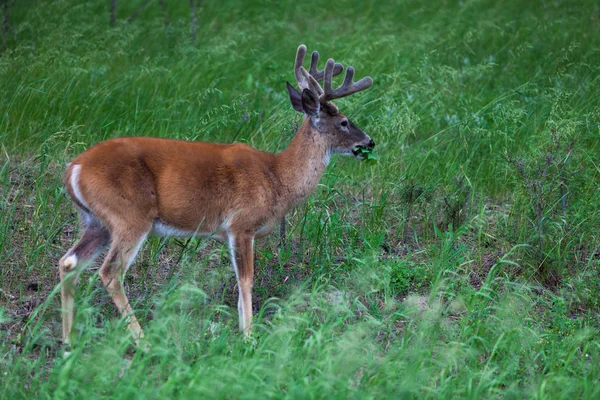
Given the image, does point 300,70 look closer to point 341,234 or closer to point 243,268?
point 341,234

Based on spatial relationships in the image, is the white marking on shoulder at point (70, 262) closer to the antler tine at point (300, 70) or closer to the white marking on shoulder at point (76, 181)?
the white marking on shoulder at point (76, 181)

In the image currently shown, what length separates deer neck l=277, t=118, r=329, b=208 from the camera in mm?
5781

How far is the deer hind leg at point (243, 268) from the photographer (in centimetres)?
533

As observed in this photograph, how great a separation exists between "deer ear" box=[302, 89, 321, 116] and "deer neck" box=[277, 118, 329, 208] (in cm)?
7

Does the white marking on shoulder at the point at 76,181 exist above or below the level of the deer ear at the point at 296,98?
below

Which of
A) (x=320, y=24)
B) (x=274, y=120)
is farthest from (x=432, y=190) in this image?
(x=320, y=24)

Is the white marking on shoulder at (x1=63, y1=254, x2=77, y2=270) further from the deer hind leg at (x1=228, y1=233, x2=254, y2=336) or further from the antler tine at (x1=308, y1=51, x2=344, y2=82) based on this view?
the antler tine at (x1=308, y1=51, x2=344, y2=82)

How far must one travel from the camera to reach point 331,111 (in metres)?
6.00

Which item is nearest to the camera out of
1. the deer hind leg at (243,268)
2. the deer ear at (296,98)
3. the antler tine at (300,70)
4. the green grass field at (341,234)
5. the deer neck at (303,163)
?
the green grass field at (341,234)

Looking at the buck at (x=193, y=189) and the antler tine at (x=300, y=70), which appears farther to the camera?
the antler tine at (x=300, y=70)

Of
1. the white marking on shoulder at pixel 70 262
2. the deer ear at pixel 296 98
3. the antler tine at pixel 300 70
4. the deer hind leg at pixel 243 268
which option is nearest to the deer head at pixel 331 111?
the deer ear at pixel 296 98

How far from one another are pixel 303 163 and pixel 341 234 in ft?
2.08

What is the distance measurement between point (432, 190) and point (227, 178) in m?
1.74

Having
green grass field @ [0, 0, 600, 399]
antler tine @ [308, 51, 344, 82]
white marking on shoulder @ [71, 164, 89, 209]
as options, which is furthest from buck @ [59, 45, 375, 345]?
green grass field @ [0, 0, 600, 399]
